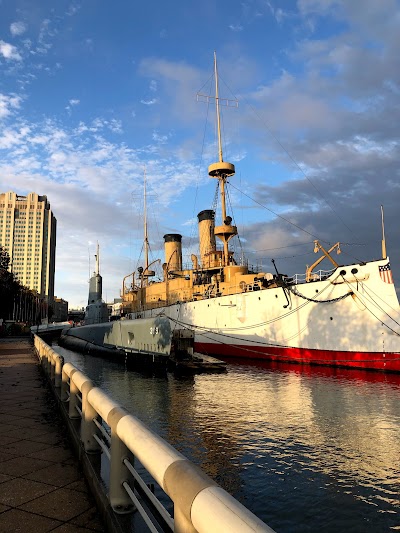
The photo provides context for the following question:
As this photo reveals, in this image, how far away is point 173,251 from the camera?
2217 inches

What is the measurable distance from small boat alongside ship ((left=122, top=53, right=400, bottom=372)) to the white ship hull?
0.07 meters

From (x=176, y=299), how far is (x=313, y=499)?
134 ft

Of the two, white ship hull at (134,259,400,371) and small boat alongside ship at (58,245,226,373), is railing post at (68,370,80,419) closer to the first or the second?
small boat alongside ship at (58,245,226,373)

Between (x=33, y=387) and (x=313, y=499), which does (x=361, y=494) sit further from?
(x=33, y=387)

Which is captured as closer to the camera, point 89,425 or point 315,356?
point 89,425

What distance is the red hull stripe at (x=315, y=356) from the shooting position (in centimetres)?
2634

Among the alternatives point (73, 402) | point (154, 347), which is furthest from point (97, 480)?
point (154, 347)

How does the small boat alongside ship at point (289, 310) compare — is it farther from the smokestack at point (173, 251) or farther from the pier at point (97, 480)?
the pier at point (97, 480)

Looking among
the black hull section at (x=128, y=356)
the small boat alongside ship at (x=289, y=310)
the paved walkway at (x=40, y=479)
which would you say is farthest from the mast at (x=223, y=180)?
the paved walkway at (x=40, y=479)

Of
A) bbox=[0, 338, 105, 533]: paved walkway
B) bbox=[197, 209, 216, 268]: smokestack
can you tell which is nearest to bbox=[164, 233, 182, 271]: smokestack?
bbox=[197, 209, 216, 268]: smokestack

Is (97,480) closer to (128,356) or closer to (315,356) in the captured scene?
(315,356)

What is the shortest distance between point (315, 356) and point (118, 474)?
28.3 metres

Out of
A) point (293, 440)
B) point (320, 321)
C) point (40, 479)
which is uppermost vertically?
point (320, 321)

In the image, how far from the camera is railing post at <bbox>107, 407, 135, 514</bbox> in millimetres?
4059
